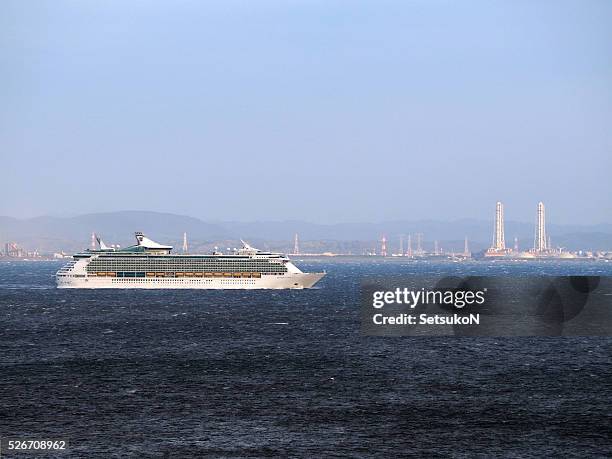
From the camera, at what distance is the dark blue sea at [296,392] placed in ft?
166

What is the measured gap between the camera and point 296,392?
6612cm

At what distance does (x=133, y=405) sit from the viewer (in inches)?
2373

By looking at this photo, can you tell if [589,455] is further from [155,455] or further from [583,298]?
[583,298]

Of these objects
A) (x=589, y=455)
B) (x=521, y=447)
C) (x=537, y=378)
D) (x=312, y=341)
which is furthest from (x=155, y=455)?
(x=312, y=341)

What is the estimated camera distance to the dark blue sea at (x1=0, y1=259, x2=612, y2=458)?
50.5 metres

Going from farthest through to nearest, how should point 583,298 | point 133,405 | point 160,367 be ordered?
1. point 583,298
2. point 160,367
3. point 133,405

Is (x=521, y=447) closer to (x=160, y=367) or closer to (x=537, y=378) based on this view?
(x=537, y=378)

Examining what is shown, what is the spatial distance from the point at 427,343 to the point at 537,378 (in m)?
26.9

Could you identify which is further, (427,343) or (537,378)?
(427,343)

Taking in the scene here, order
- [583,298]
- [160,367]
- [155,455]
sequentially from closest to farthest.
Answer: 1. [155,455]
2. [160,367]
3. [583,298]

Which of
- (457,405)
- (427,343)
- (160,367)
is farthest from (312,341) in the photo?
(457,405)

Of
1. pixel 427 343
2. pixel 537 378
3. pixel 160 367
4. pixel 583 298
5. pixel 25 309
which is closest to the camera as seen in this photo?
pixel 537 378

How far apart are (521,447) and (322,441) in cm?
1052

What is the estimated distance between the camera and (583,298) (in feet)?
629
